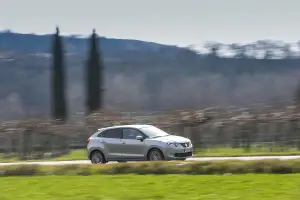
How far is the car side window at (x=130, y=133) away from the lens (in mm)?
23553

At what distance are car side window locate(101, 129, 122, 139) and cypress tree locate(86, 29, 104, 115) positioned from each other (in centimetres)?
2993

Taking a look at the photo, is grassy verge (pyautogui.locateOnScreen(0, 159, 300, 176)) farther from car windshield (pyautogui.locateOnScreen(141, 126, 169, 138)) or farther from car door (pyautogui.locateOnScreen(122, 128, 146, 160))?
car windshield (pyautogui.locateOnScreen(141, 126, 169, 138))

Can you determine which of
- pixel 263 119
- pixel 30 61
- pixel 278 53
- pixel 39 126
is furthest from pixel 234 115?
pixel 30 61

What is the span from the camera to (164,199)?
36.1 ft

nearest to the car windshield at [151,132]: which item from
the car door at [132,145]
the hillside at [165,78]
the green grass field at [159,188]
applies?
the car door at [132,145]

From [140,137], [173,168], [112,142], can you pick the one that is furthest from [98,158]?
[173,168]

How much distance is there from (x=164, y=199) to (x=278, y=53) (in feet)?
262

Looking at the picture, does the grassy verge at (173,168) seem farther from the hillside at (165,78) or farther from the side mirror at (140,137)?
the hillside at (165,78)

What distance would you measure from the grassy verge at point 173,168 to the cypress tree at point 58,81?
36.3 m

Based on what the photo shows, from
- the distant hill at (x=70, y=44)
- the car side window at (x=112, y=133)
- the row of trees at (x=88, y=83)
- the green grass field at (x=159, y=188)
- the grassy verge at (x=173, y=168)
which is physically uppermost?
the distant hill at (x=70, y=44)

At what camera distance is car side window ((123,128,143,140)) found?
77.3 feet

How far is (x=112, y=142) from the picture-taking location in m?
24.2

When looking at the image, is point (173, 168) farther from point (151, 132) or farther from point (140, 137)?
point (151, 132)

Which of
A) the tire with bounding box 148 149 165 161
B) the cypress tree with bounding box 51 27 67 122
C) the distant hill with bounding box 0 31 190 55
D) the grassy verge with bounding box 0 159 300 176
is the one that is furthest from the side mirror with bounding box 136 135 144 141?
the distant hill with bounding box 0 31 190 55
